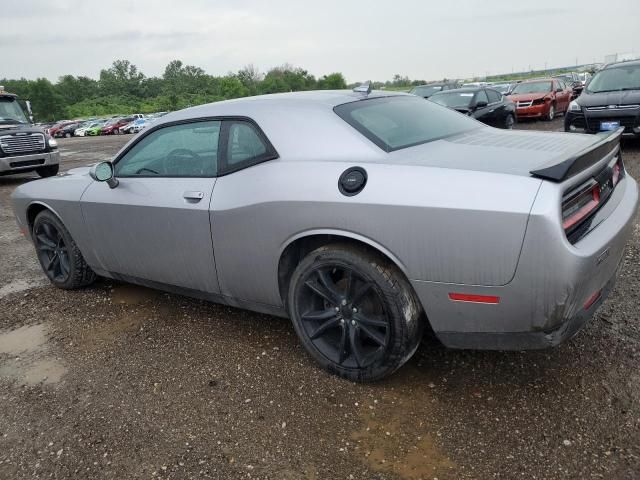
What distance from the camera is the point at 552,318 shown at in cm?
216

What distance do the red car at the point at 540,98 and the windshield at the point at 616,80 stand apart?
5.84m

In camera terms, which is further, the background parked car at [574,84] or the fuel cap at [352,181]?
the background parked car at [574,84]

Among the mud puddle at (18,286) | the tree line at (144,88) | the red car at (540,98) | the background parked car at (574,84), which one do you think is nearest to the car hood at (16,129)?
the mud puddle at (18,286)

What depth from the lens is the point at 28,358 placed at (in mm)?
3420

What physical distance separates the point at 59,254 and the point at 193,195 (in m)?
1.98

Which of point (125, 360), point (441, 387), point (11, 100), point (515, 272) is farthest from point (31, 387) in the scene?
point (11, 100)

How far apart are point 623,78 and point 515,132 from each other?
8117 mm

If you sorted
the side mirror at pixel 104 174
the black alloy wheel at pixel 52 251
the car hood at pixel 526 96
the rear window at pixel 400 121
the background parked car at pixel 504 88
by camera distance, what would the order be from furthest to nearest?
the background parked car at pixel 504 88, the car hood at pixel 526 96, the black alloy wheel at pixel 52 251, the side mirror at pixel 104 174, the rear window at pixel 400 121

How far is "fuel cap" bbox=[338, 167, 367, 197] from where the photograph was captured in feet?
8.09

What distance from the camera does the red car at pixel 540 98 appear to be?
16016 millimetres

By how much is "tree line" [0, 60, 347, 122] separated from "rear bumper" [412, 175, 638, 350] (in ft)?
260

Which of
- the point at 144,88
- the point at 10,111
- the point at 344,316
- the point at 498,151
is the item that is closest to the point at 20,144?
the point at 10,111

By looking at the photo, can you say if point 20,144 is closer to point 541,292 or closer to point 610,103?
point 610,103

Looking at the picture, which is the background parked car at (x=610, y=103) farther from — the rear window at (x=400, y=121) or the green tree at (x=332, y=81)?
the green tree at (x=332, y=81)
